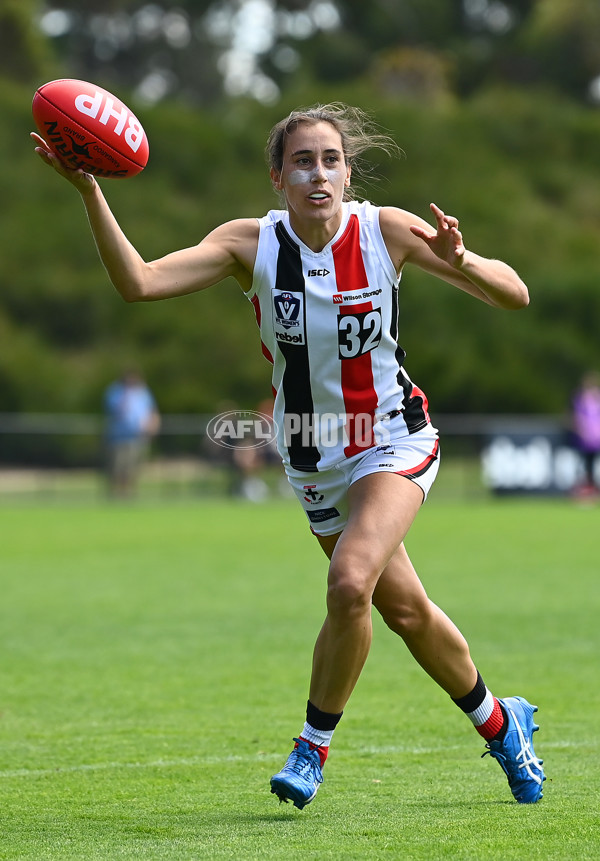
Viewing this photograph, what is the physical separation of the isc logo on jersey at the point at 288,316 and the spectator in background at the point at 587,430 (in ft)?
54.6

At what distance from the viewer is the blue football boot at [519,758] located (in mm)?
4359

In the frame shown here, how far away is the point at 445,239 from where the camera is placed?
4152 mm

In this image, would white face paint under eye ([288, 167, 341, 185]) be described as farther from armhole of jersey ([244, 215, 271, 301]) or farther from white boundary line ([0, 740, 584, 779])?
white boundary line ([0, 740, 584, 779])

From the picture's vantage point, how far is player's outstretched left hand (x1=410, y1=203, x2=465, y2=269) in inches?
162

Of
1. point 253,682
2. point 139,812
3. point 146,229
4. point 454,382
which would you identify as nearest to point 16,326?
point 146,229

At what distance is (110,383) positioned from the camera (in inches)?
1316

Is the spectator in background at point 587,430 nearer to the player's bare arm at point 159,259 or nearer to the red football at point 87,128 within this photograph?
the player's bare arm at point 159,259

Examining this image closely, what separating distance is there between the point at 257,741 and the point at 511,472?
16629 millimetres

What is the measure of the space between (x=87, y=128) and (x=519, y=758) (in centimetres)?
255

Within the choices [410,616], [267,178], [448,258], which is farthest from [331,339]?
[267,178]

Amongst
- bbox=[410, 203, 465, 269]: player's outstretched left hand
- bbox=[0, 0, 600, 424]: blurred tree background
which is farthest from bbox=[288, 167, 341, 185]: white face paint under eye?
bbox=[0, 0, 600, 424]: blurred tree background

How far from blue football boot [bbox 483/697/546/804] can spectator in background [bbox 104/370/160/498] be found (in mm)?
Result: 16900

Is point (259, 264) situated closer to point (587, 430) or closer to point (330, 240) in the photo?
point (330, 240)

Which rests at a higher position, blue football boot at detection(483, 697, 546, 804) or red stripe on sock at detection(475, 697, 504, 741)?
red stripe on sock at detection(475, 697, 504, 741)
